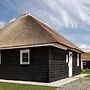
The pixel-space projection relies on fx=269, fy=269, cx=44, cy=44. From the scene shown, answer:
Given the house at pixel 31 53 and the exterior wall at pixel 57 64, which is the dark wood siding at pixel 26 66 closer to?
the house at pixel 31 53

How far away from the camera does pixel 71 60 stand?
87.7ft

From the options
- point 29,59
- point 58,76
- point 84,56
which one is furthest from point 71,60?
point 84,56

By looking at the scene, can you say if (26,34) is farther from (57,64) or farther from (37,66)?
(57,64)

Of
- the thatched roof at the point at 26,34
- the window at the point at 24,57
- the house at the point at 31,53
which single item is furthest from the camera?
the window at the point at 24,57

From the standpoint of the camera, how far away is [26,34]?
2183cm

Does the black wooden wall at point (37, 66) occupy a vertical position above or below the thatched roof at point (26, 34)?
below

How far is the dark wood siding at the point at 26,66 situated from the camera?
20.1 meters

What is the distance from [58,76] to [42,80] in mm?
2171

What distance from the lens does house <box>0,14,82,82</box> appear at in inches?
789

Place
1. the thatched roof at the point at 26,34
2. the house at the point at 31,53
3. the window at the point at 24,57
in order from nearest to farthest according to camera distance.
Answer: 1. the house at the point at 31,53
2. the thatched roof at the point at 26,34
3. the window at the point at 24,57

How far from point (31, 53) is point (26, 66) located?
3.83 ft

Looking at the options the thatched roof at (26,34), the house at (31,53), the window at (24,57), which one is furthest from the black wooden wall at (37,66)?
the thatched roof at (26,34)

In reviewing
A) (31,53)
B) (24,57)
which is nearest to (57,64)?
(31,53)

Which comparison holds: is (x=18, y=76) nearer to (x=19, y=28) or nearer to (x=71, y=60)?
(x=19, y=28)
